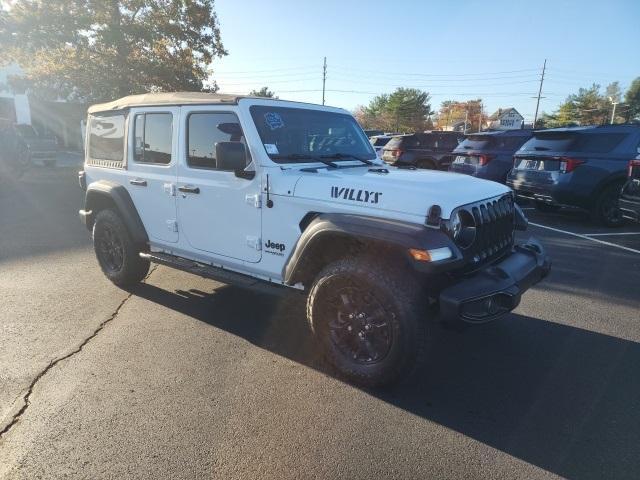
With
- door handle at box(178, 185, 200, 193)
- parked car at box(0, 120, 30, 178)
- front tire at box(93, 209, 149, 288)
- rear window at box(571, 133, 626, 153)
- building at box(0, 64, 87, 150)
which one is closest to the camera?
door handle at box(178, 185, 200, 193)

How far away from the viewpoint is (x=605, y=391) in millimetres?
3066

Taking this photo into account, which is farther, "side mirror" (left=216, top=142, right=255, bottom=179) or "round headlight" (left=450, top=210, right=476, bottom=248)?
"side mirror" (left=216, top=142, right=255, bottom=179)

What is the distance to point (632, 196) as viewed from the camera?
659 cm

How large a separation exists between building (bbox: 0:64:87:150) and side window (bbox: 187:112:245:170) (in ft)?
104

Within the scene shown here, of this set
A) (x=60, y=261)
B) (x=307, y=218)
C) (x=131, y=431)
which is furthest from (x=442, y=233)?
(x=60, y=261)

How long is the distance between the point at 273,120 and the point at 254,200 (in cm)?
71

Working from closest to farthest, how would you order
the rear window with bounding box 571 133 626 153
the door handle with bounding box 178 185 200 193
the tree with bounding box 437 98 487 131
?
the door handle with bounding box 178 185 200 193
the rear window with bounding box 571 133 626 153
the tree with bounding box 437 98 487 131

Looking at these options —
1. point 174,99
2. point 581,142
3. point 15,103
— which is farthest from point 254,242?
point 15,103

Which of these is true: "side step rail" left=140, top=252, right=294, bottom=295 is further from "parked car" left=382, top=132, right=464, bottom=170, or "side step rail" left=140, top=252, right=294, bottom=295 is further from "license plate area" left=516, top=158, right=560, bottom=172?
"parked car" left=382, top=132, right=464, bottom=170

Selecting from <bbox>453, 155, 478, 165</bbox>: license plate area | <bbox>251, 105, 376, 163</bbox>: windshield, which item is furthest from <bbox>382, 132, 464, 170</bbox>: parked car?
<bbox>251, 105, 376, 163</bbox>: windshield

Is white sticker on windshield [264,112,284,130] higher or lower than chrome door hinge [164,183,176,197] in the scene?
higher

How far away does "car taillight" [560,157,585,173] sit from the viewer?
26.8ft

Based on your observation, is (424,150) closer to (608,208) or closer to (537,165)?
(537,165)

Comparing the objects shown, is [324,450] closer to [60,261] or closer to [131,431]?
[131,431]
